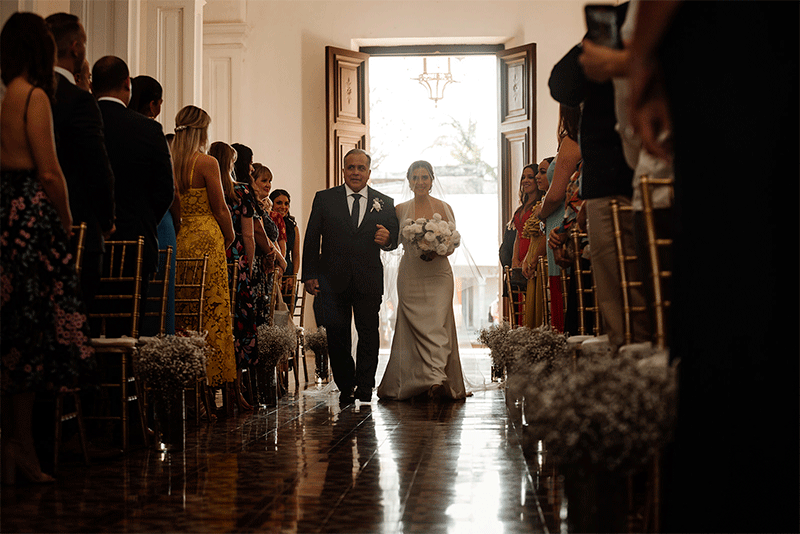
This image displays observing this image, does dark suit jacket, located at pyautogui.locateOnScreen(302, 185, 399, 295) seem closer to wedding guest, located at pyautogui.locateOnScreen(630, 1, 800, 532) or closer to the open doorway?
wedding guest, located at pyautogui.locateOnScreen(630, 1, 800, 532)

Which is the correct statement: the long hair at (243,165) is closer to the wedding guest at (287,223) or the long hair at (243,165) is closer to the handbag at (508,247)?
the wedding guest at (287,223)

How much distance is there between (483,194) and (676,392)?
46.6 feet

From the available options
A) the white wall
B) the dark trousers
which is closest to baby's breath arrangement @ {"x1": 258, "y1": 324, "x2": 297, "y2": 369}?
the dark trousers

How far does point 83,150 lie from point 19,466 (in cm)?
123

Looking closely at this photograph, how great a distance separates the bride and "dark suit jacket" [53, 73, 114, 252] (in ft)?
10.6

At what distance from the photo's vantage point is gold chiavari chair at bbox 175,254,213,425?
Result: 4.61 meters

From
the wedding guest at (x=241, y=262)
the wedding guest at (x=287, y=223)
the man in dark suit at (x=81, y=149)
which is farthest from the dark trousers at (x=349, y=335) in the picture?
the man in dark suit at (x=81, y=149)

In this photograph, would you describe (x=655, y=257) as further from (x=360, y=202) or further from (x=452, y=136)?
(x=452, y=136)

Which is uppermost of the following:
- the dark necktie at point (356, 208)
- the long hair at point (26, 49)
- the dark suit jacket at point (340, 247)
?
the long hair at point (26, 49)

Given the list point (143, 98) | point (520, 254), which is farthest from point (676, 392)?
point (520, 254)

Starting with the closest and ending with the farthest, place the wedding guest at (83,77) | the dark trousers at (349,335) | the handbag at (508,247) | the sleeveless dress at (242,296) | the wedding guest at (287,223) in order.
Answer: the wedding guest at (83,77)
the sleeveless dress at (242,296)
the dark trousers at (349,335)
the handbag at (508,247)
the wedding guest at (287,223)

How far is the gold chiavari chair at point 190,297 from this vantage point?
4609 mm

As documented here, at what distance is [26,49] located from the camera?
115 inches

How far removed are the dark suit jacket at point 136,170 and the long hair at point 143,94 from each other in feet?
1.05
